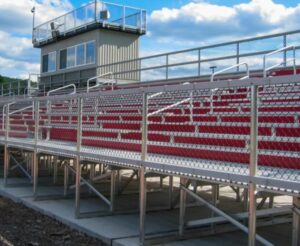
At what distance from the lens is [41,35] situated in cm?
3102

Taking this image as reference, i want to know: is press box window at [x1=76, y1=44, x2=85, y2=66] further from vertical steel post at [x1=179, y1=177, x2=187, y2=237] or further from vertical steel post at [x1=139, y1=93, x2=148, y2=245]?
vertical steel post at [x1=139, y1=93, x2=148, y2=245]

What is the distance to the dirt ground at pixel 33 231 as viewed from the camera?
24.3 ft

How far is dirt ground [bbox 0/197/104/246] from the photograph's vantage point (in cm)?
739

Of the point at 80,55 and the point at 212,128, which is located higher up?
the point at 80,55

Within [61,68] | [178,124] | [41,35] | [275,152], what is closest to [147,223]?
[178,124]

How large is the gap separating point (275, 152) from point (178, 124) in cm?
180

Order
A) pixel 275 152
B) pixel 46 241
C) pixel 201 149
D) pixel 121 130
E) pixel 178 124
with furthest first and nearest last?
pixel 121 130 < pixel 46 241 < pixel 178 124 < pixel 201 149 < pixel 275 152

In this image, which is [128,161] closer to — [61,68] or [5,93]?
[61,68]

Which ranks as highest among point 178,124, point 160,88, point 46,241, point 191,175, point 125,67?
point 125,67

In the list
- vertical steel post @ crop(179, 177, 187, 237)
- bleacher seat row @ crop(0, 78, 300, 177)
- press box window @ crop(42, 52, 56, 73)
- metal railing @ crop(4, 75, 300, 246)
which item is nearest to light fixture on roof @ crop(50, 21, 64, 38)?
press box window @ crop(42, 52, 56, 73)

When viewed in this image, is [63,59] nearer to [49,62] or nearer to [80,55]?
[49,62]

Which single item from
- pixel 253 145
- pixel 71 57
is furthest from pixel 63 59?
pixel 253 145

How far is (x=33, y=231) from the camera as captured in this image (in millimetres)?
8031

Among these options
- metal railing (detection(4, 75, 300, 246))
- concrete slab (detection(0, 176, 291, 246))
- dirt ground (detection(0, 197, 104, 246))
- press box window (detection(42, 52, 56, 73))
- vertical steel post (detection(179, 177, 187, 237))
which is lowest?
dirt ground (detection(0, 197, 104, 246))
